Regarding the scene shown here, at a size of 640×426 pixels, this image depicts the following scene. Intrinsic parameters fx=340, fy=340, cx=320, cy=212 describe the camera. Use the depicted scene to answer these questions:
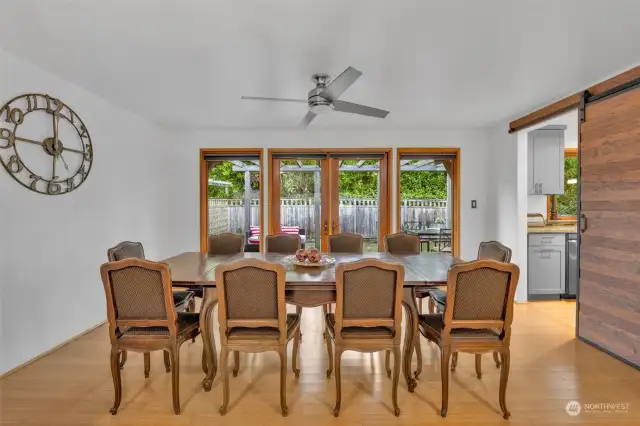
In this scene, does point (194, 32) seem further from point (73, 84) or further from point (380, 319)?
point (380, 319)

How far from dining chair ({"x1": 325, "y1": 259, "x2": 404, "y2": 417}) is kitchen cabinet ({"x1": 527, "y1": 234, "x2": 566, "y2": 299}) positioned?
10.5 feet

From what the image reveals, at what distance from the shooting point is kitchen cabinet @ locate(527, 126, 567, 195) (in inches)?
175

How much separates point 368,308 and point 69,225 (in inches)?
111

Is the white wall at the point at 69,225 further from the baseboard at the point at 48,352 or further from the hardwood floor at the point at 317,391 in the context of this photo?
the hardwood floor at the point at 317,391

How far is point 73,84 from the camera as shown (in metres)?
3.17

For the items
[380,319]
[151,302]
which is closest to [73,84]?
[151,302]

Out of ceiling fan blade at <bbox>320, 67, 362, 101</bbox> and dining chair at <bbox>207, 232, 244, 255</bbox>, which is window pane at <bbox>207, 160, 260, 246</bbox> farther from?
ceiling fan blade at <bbox>320, 67, 362, 101</bbox>

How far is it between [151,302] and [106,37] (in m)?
1.76

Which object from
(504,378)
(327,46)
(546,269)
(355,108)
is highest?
(327,46)

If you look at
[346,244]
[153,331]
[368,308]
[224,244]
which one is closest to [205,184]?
[224,244]

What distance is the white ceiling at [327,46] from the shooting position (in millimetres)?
1940

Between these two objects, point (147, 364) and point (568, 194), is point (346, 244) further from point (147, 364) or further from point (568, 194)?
point (568, 194)

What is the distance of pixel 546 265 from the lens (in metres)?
4.37

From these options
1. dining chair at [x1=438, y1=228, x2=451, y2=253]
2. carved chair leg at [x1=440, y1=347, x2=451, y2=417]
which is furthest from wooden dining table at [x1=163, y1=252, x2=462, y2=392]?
dining chair at [x1=438, y1=228, x2=451, y2=253]
